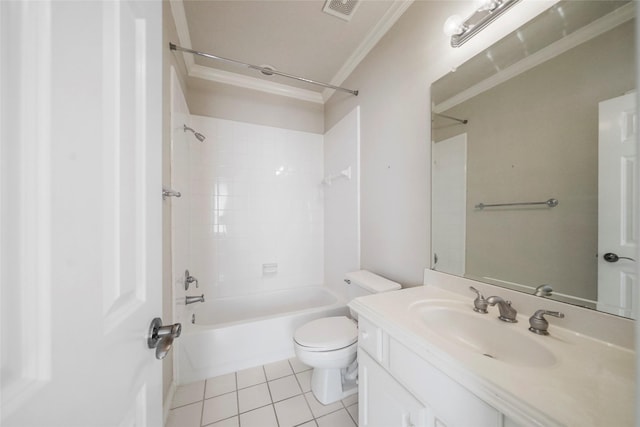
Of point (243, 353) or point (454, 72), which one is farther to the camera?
point (243, 353)

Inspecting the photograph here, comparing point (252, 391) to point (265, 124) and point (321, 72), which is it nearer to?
point (265, 124)

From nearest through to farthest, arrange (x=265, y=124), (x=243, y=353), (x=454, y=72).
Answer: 1. (x=454, y=72)
2. (x=243, y=353)
3. (x=265, y=124)

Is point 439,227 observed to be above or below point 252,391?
above

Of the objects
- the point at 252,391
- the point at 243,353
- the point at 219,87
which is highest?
the point at 219,87

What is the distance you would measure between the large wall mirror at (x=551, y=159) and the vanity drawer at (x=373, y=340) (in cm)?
54

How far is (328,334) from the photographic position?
1.39 m

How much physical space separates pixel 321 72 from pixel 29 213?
7.60ft

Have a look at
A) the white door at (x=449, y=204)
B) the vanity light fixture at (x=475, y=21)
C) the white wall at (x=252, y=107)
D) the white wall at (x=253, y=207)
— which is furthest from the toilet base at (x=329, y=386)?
the white wall at (x=252, y=107)

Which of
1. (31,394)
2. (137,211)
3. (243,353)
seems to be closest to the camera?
(31,394)

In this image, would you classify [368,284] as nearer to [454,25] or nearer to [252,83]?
[454,25]

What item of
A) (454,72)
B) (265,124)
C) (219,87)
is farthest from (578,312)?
(219,87)

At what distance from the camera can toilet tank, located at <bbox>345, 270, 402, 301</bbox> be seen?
1.33 meters

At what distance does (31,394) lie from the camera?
0.23 metres

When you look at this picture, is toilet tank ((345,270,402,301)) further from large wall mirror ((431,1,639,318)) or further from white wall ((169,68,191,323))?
white wall ((169,68,191,323))
